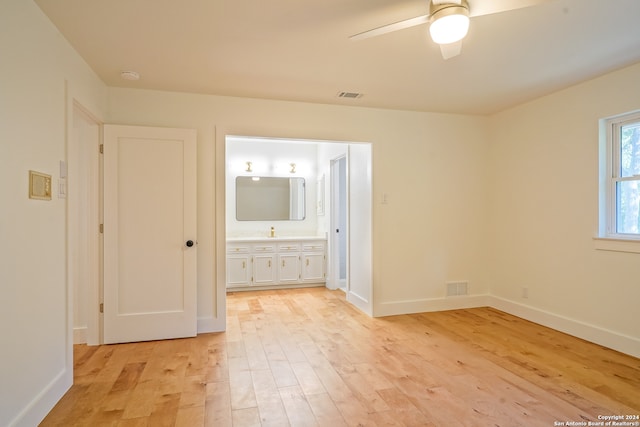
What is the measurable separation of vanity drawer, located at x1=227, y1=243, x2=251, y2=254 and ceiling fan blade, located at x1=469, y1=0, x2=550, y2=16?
440 centimetres

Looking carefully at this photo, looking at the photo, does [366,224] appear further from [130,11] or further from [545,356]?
[130,11]

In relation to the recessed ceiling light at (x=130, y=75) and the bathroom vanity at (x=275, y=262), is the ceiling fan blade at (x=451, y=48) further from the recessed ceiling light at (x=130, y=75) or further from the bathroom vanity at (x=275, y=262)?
the bathroom vanity at (x=275, y=262)

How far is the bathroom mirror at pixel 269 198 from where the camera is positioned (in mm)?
6078

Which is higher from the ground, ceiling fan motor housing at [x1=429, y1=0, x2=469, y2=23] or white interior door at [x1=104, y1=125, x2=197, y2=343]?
ceiling fan motor housing at [x1=429, y1=0, x2=469, y2=23]

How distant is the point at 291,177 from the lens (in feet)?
20.6

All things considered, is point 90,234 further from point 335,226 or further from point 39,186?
point 335,226

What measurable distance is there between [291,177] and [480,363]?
4306mm

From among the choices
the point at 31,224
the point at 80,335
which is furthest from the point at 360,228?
the point at 31,224

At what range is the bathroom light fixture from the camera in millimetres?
1788

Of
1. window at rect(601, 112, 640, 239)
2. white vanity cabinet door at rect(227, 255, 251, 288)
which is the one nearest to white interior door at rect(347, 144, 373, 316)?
white vanity cabinet door at rect(227, 255, 251, 288)

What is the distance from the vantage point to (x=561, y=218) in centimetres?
365

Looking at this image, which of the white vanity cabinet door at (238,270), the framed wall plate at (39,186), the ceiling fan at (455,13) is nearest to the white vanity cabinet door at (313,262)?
the white vanity cabinet door at (238,270)

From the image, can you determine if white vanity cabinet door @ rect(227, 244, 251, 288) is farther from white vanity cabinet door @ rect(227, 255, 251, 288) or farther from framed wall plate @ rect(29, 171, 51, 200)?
framed wall plate @ rect(29, 171, 51, 200)

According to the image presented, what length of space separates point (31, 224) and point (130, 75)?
1713 millimetres
